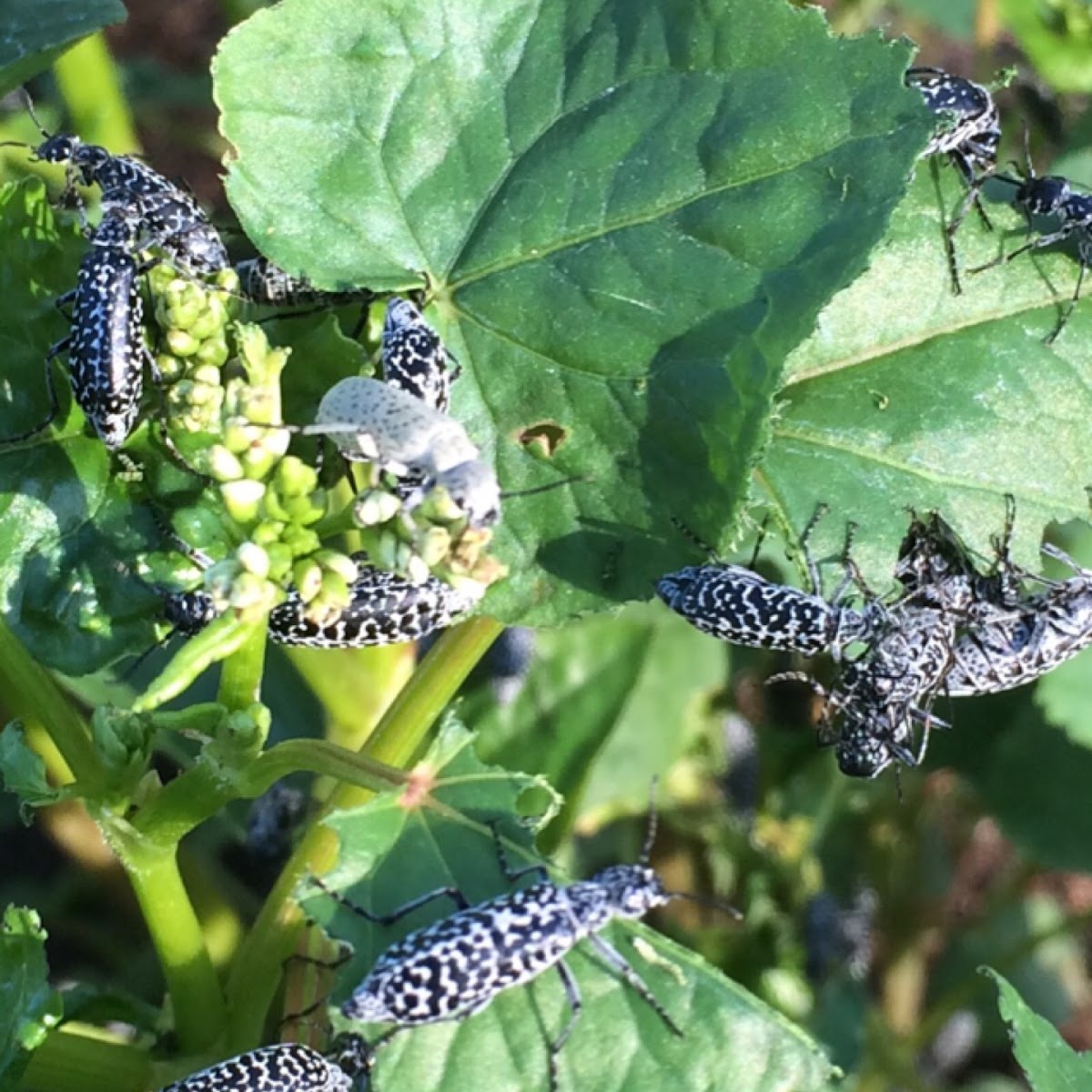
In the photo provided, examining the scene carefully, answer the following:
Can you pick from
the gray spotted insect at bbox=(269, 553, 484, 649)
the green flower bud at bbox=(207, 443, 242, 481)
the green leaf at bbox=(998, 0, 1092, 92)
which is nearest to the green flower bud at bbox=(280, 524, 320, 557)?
the green flower bud at bbox=(207, 443, 242, 481)

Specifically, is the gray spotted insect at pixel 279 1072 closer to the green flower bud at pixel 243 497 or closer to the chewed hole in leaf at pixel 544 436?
the green flower bud at pixel 243 497

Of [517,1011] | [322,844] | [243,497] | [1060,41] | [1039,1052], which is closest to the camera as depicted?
[243,497]

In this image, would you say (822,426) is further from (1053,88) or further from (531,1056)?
(1053,88)

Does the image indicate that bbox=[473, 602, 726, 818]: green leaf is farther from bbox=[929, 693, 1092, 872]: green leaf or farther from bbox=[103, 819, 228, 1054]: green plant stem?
bbox=[103, 819, 228, 1054]: green plant stem

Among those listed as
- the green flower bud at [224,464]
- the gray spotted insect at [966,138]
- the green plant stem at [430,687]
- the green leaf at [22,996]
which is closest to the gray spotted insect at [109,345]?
the green flower bud at [224,464]

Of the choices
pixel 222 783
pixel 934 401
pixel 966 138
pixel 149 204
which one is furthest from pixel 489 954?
pixel 966 138

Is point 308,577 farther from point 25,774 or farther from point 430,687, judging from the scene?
point 430,687

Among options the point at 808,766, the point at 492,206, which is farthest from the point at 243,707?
the point at 808,766

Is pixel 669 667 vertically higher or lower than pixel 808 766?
higher
